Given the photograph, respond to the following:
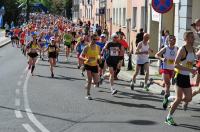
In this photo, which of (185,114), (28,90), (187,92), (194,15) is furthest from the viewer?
(194,15)

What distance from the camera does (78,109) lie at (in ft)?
41.5

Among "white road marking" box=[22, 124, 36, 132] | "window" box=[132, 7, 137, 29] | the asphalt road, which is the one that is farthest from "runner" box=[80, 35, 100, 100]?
"window" box=[132, 7, 137, 29]

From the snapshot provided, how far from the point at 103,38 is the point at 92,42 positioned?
464 centimetres

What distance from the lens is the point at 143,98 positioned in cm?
1481

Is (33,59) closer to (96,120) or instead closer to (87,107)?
(87,107)

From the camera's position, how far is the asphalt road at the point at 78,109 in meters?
10.5

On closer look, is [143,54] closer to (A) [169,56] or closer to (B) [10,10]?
(A) [169,56]

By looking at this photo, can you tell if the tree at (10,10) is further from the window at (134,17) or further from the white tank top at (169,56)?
the white tank top at (169,56)

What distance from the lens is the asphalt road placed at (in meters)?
10.5

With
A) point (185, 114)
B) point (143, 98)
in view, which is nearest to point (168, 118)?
point (185, 114)

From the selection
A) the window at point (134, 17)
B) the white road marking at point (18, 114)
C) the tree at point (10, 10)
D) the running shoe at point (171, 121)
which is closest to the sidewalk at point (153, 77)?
the running shoe at point (171, 121)

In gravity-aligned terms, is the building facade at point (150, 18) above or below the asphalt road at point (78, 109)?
above

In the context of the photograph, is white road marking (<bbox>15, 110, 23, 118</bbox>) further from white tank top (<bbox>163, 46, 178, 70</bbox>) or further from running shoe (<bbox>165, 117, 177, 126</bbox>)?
white tank top (<bbox>163, 46, 178, 70</bbox>)

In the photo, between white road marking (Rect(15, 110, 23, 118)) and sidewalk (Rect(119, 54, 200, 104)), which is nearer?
white road marking (Rect(15, 110, 23, 118))
